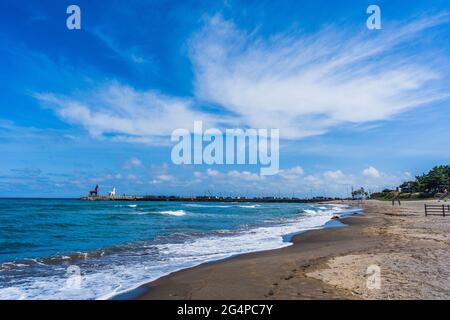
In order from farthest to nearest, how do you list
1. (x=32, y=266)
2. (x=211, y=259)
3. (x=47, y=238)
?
(x=47, y=238) → (x=211, y=259) → (x=32, y=266)

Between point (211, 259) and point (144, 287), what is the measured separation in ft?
14.0

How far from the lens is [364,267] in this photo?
9.02 m

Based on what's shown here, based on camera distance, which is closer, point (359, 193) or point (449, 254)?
point (449, 254)

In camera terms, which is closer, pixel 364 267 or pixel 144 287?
pixel 144 287
